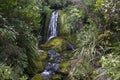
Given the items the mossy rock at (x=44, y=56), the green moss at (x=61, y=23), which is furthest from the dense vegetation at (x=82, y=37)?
the green moss at (x=61, y=23)

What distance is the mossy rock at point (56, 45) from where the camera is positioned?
11914 mm

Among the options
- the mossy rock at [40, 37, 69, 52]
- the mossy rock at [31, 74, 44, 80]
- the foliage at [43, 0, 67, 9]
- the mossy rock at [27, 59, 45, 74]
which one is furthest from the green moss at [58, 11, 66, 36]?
the mossy rock at [31, 74, 44, 80]

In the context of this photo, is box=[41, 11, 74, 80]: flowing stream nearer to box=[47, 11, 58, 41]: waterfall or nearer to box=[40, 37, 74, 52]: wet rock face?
box=[47, 11, 58, 41]: waterfall

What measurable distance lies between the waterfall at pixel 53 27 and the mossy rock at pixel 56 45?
0.78 m

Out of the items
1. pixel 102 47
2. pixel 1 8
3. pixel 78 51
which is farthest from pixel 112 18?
pixel 1 8

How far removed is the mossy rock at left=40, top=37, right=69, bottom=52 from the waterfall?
0.78m

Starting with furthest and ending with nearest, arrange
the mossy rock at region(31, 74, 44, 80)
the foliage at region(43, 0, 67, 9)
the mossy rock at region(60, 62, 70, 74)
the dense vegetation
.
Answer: the foliage at region(43, 0, 67, 9), the mossy rock at region(60, 62, 70, 74), the mossy rock at region(31, 74, 44, 80), the dense vegetation

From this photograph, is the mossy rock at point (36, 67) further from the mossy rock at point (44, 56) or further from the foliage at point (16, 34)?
the mossy rock at point (44, 56)

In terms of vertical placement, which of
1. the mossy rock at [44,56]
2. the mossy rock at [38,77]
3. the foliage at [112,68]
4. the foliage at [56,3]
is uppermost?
the foliage at [56,3]

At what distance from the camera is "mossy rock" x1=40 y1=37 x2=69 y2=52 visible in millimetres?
11914

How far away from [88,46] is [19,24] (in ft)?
7.68

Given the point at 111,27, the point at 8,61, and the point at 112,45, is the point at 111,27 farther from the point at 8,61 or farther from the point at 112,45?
the point at 8,61

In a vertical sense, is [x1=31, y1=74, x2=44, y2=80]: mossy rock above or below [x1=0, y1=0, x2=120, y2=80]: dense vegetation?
below

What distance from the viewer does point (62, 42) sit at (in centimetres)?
1254
